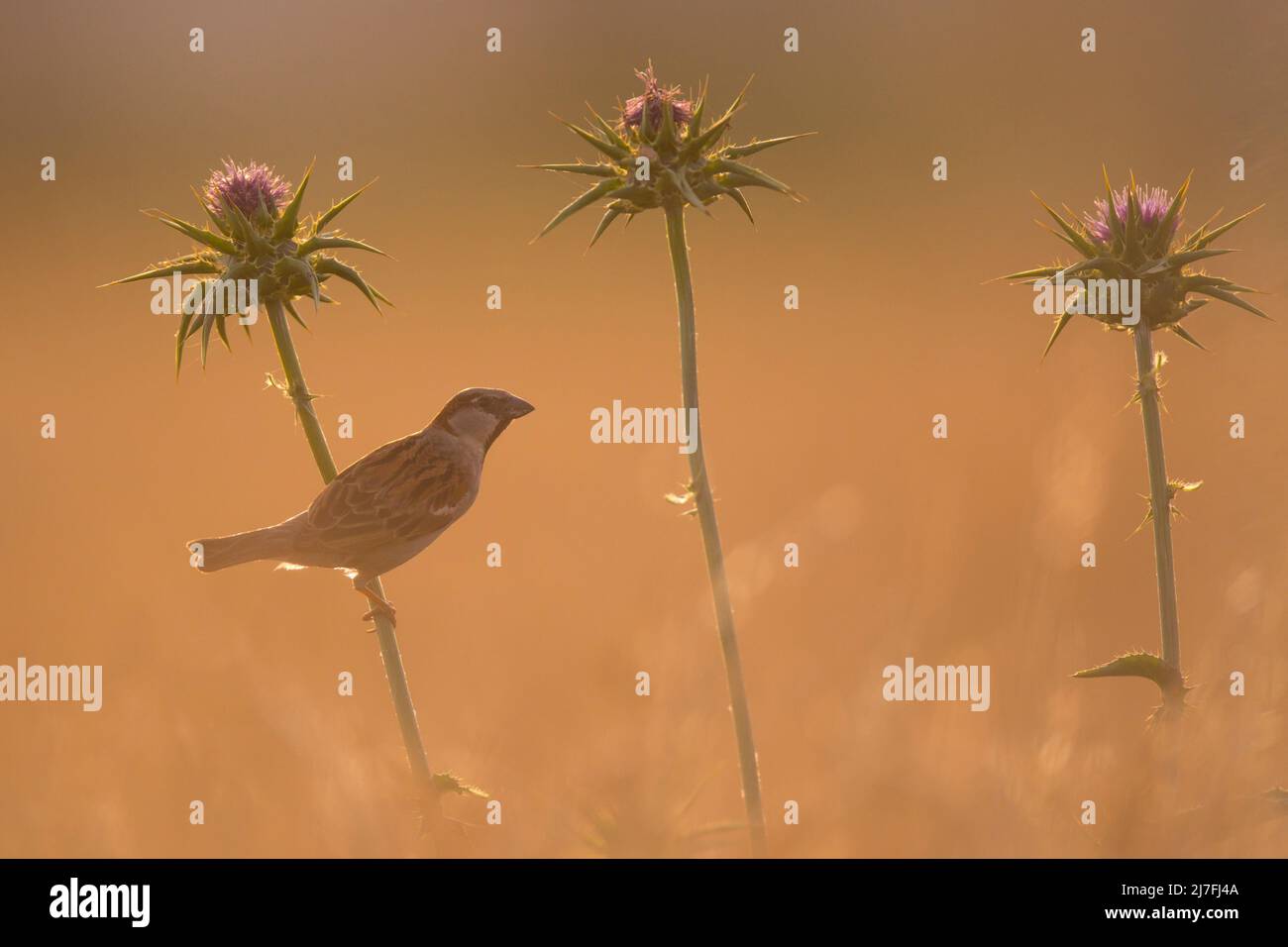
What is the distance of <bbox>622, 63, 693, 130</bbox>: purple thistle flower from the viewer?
636cm

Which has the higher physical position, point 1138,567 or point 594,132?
point 594,132

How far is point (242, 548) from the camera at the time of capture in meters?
6.31

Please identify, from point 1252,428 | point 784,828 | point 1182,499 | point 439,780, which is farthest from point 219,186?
point 1182,499

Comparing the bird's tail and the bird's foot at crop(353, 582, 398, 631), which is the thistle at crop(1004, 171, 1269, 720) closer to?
the bird's foot at crop(353, 582, 398, 631)

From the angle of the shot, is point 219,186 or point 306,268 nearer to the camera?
point 306,268

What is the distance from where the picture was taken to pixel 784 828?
4273mm

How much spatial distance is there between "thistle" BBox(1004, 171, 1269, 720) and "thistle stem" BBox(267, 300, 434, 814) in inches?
109

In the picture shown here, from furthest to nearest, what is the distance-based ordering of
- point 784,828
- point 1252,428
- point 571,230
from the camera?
1. point 571,230
2. point 1252,428
3. point 784,828

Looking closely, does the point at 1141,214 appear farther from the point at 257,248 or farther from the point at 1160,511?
the point at 257,248

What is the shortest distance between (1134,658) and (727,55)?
150 feet

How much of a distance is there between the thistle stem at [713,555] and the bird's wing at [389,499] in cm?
146

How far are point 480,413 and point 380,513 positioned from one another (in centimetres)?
86

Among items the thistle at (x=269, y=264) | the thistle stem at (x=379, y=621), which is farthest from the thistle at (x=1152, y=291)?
the thistle at (x=269, y=264)

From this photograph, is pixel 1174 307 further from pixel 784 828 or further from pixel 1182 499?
pixel 1182 499
